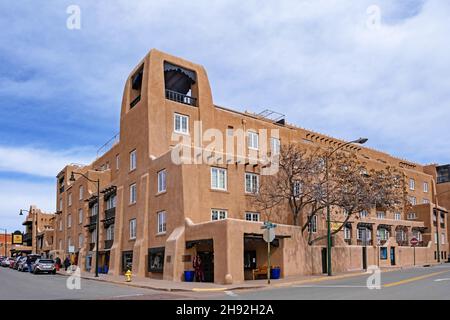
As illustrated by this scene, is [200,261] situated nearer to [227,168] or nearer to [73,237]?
[227,168]

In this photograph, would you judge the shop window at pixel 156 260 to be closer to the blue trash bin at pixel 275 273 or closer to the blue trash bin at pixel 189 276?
the blue trash bin at pixel 189 276

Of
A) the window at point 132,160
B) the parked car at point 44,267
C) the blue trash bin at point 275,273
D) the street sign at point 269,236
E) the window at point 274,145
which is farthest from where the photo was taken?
the window at point 274,145

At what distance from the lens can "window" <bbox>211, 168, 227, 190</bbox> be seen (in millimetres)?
35688

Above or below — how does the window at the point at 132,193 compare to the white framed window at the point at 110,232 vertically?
above

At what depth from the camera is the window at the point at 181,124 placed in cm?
4025

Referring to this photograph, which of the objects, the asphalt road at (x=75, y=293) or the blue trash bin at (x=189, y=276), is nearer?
the asphalt road at (x=75, y=293)

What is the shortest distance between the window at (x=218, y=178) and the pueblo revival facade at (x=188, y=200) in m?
0.08

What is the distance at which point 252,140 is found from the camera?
44.7 m

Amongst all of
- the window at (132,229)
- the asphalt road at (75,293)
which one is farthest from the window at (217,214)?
the asphalt road at (75,293)

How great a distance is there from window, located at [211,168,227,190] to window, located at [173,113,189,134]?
598cm

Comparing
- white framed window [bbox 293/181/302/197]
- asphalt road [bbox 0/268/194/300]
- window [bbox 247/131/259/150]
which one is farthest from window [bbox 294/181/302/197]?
asphalt road [bbox 0/268/194/300]

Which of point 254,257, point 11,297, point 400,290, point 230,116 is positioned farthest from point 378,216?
point 11,297

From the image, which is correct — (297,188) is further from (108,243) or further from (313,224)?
(108,243)

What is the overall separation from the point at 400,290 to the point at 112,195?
32.6 metres
